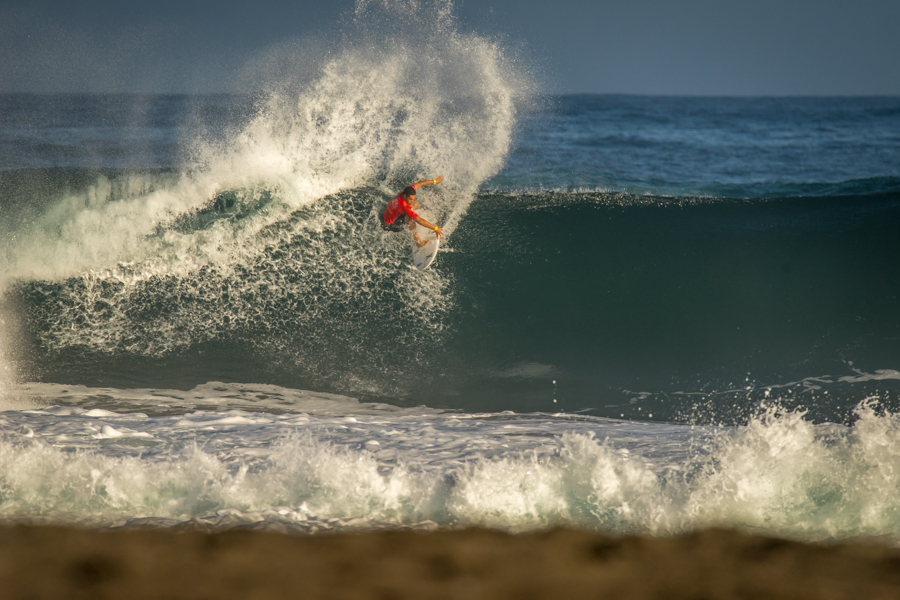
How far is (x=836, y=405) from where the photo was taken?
5.51 metres

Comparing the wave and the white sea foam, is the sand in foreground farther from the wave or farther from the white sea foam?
the wave

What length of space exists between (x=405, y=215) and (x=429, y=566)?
217 inches

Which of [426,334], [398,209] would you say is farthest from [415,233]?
[426,334]

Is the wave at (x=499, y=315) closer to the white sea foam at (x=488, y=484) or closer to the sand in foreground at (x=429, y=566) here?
the white sea foam at (x=488, y=484)

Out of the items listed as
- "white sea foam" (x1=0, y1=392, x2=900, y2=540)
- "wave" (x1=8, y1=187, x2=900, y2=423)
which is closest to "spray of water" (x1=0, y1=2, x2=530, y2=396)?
"wave" (x1=8, y1=187, x2=900, y2=423)

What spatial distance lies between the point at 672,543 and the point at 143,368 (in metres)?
5.57

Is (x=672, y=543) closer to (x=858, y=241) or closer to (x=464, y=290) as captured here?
(x=464, y=290)

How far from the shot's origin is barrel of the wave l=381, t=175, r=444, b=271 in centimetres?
735

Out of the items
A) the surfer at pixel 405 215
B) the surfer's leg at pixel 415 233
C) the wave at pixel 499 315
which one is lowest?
the wave at pixel 499 315

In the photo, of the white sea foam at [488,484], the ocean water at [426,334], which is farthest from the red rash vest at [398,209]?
the white sea foam at [488,484]

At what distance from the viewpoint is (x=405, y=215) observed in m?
7.49

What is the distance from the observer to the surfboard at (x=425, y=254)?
748 centimetres

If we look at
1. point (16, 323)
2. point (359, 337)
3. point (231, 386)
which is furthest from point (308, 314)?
point (16, 323)

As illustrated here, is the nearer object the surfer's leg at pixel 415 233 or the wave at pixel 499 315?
the wave at pixel 499 315
